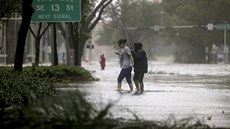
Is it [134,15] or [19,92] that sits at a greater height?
[134,15]

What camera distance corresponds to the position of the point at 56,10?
26.3m

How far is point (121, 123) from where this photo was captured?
8.10 meters

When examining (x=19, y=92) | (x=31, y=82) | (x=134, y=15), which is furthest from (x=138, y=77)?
(x=134, y=15)

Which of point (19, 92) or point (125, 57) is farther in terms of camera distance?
point (125, 57)

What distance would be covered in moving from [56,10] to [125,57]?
7927 mm

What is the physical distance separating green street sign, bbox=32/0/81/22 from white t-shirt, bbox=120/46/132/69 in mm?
7071

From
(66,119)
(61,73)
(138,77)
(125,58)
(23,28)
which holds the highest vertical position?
(23,28)

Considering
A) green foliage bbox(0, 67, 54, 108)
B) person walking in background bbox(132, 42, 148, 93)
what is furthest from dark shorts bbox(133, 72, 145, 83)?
green foliage bbox(0, 67, 54, 108)

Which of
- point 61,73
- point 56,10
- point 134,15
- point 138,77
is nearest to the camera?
point 138,77

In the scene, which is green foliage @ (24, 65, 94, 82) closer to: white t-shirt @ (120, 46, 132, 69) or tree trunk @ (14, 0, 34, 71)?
tree trunk @ (14, 0, 34, 71)

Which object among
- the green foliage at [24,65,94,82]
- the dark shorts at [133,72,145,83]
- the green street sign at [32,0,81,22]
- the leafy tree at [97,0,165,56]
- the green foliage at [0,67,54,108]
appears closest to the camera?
the green foliage at [0,67,54,108]

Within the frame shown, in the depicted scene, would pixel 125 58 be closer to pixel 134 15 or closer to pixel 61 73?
pixel 61 73

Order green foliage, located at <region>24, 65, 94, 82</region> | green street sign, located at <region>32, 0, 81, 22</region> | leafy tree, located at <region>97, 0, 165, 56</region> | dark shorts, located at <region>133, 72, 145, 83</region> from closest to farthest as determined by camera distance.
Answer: dark shorts, located at <region>133, 72, 145, 83</region>
green foliage, located at <region>24, 65, 94, 82</region>
green street sign, located at <region>32, 0, 81, 22</region>
leafy tree, located at <region>97, 0, 165, 56</region>

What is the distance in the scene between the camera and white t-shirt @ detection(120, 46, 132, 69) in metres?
19.1
